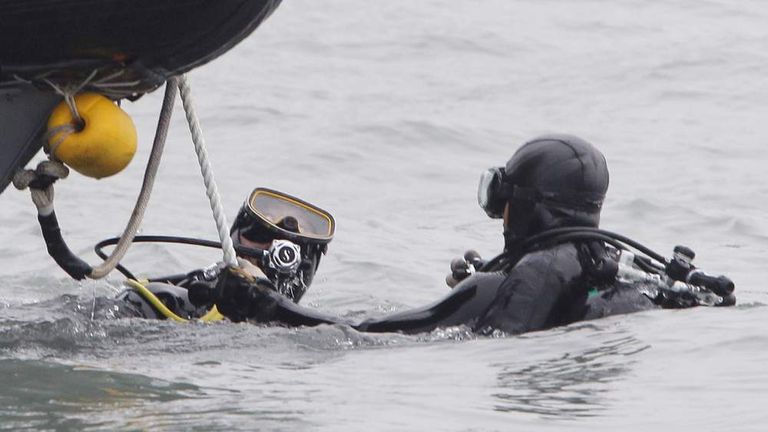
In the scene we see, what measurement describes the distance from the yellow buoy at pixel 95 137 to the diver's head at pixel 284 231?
3.28 feet

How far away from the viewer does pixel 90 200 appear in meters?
10.6

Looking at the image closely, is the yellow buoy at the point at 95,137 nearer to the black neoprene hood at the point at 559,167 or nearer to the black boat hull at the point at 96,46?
the black boat hull at the point at 96,46

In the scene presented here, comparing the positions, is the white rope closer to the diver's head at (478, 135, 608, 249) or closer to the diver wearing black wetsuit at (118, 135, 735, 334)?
the diver wearing black wetsuit at (118, 135, 735, 334)

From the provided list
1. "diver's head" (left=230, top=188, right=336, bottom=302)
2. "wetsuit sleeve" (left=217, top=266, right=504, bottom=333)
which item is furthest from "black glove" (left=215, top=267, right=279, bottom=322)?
"diver's head" (left=230, top=188, right=336, bottom=302)

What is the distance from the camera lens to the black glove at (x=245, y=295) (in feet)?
18.7

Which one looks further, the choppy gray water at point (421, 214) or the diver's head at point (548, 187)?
the diver's head at point (548, 187)

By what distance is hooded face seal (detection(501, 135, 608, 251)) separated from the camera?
5852mm

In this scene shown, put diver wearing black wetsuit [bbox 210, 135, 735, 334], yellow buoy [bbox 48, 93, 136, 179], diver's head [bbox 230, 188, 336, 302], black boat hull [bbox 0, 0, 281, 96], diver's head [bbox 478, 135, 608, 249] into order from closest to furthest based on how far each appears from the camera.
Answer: black boat hull [bbox 0, 0, 281, 96]
yellow buoy [bbox 48, 93, 136, 179]
diver wearing black wetsuit [bbox 210, 135, 735, 334]
diver's head [bbox 478, 135, 608, 249]
diver's head [bbox 230, 188, 336, 302]

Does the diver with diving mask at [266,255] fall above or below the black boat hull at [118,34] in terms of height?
below

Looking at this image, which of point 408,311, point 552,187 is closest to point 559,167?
point 552,187

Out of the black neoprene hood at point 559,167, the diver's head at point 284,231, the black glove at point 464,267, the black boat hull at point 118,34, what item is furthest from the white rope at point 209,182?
the black neoprene hood at point 559,167

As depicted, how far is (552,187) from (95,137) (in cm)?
162

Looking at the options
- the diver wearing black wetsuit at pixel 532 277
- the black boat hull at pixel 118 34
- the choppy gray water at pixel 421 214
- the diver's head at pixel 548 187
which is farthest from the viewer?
the diver's head at pixel 548 187

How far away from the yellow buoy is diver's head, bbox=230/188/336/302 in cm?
100
